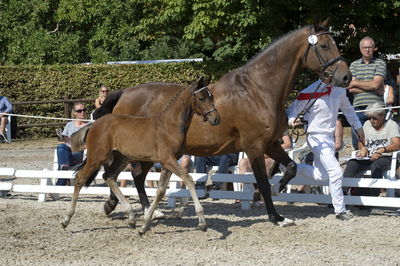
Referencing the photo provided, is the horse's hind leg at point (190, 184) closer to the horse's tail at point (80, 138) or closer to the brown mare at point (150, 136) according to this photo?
the brown mare at point (150, 136)

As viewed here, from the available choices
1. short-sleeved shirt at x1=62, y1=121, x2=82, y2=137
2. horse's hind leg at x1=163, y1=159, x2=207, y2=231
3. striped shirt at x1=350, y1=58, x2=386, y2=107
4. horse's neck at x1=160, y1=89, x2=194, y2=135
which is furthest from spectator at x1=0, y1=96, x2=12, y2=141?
horse's hind leg at x1=163, y1=159, x2=207, y2=231

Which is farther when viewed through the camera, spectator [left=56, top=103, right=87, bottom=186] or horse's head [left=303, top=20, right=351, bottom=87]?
spectator [left=56, top=103, right=87, bottom=186]

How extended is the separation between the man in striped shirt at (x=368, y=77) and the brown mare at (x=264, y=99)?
5.83 ft

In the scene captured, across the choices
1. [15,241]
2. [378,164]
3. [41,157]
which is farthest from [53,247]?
[41,157]

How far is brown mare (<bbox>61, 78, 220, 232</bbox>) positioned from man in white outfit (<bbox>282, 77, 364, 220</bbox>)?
157 centimetres

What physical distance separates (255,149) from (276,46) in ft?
4.37

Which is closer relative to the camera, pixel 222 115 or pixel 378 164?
pixel 222 115

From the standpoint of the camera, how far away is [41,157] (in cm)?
1853

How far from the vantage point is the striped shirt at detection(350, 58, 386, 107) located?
1098 cm

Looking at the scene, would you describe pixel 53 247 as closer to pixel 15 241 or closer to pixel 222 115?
pixel 15 241

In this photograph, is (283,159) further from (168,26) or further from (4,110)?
(168,26)

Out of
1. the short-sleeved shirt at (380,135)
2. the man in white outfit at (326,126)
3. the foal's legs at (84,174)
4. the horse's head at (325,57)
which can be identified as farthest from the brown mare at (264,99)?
the short-sleeved shirt at (380,135)

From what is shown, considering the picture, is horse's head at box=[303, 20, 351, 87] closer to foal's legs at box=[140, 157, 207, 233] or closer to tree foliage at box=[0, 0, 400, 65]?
foal's legs at box=[140, 157, 207, 233]

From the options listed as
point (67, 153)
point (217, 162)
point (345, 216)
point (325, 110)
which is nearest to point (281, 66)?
point (325, 110)
